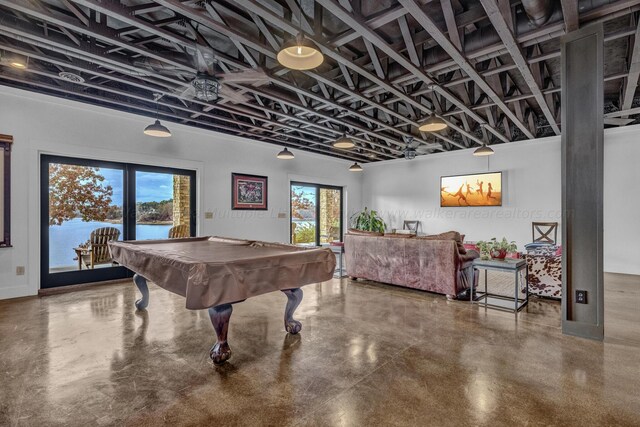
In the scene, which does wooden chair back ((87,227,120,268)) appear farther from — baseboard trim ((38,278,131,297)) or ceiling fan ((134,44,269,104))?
ceiling fan ((134,44,269,104))

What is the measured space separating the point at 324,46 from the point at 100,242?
15.4 feet

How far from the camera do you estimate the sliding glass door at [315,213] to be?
8.37 metres

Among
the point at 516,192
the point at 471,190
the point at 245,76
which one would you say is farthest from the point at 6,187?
the point at 516,192

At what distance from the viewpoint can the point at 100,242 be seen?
17.0ft

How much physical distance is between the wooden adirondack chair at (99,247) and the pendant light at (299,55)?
4.27m

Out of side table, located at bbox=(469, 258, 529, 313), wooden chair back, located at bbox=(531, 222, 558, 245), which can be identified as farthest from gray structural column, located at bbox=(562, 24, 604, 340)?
wooden chair back, located at bbox=(531, 222, 558, 245)

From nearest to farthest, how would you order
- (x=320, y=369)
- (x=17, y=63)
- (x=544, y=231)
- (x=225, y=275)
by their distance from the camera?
(x=225, y=275)
(x=320, y=369)
(x=17, y=63)
(x=544, y=231)

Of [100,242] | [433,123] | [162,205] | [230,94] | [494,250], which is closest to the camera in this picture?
[230,94]

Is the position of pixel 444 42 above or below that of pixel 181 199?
above

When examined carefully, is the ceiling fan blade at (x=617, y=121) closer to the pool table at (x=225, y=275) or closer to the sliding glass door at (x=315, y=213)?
the sliding glass door at (x=315, y=213)

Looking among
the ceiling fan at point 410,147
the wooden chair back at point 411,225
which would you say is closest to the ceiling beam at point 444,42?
the ceiling fan at point 410,147

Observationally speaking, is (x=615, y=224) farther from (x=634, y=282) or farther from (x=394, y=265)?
(x=394, y=265)

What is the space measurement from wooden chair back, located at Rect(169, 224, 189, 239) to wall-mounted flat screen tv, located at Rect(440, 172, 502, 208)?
6295 millimetres

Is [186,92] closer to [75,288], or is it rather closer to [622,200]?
[75,288]
